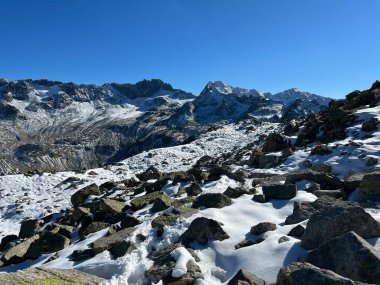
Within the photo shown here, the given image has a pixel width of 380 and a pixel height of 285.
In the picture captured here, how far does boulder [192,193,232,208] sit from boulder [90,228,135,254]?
3.27 metres

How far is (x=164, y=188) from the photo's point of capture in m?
22.3

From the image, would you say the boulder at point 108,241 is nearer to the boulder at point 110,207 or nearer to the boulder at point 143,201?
the boulder at point 110,207

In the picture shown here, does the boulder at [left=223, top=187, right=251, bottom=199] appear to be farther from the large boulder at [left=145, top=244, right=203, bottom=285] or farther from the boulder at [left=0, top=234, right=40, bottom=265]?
the boulder at [left=0, top=234, right=40, bottom=265]

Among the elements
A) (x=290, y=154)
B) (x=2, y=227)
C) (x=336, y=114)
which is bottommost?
(x=2, y=227)

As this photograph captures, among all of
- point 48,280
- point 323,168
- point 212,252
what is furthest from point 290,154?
point 48,280

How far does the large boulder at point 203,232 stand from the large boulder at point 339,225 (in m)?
2.86

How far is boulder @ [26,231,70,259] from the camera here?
1452cm

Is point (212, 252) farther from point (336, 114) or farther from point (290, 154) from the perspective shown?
point (336, 114)

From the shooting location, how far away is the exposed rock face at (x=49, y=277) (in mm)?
9328

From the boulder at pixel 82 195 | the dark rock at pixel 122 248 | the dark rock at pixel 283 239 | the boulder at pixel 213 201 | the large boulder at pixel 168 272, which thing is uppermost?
the boulder at pixel 82 195

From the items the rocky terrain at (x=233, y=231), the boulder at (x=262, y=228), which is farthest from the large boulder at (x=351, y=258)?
the boulder at (x=262, y=228)

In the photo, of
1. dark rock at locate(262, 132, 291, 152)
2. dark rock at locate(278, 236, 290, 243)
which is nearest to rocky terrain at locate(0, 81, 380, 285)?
dark rock at locate(278, 236, 290, 243)

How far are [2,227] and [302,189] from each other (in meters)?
23.0

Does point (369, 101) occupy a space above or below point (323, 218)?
above
